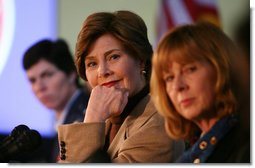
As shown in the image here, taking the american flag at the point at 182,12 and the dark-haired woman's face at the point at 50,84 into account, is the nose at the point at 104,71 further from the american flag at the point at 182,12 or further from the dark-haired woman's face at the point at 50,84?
the dark-haired woman's face at the point at 50,84

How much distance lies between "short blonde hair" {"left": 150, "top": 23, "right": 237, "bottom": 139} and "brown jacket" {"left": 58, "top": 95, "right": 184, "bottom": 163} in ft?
0.24

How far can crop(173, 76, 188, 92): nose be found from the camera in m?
2.07

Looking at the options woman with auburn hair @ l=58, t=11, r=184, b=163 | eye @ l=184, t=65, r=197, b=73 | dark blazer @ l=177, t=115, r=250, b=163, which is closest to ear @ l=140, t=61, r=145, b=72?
woman with auburn hair @ l=58, t=11, r=184, b=163

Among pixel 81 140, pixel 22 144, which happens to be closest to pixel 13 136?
pixel 22 144

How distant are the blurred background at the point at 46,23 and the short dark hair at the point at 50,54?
1.1 inches

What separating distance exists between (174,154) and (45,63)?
99 centimetres

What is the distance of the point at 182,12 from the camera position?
93.1 inches

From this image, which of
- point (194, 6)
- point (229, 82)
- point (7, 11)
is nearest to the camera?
point (229, 82)

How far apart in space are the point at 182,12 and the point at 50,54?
2.47 feet

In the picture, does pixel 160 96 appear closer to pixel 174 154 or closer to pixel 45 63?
pixel 174 154

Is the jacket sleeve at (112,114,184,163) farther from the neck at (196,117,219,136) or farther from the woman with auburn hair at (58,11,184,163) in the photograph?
the neck at (196,117,219,136)

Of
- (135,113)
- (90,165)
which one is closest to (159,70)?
(135,113)

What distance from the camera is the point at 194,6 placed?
7.92 ft

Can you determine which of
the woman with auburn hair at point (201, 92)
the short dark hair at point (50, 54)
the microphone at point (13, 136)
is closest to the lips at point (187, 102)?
the woman with auburn hair at point (201, 92)
